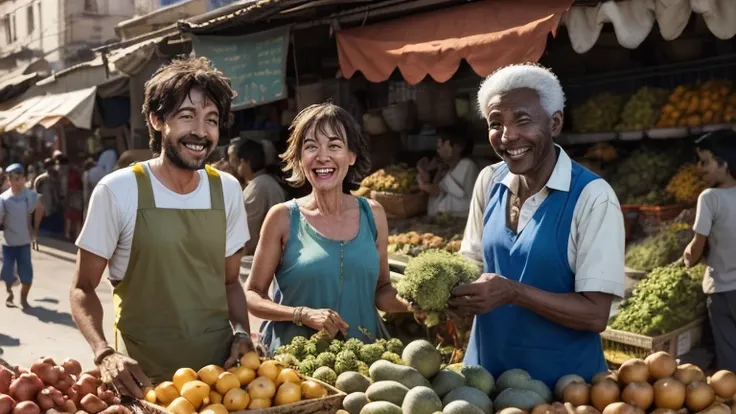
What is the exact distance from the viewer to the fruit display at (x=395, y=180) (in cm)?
908

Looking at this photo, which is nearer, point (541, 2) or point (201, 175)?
point (201, 175)

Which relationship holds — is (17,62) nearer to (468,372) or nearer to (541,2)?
(541,2)

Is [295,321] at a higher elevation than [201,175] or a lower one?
lower

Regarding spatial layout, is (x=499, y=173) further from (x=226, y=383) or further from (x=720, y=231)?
(x=720, y=231)

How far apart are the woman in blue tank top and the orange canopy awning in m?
3.00

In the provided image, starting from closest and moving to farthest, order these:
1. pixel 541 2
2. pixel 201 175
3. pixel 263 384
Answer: pixel 263 384
pixel 201 175
pixel 541 2

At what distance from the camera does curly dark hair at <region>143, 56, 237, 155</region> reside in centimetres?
285

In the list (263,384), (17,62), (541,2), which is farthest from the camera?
(17,62)

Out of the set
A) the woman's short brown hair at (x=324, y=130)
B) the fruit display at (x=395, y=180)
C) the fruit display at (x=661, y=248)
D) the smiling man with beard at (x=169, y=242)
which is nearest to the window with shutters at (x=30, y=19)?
the fruit display at (x=395, y=180)

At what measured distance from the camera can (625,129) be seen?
7.69 meters

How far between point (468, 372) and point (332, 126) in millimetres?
1233

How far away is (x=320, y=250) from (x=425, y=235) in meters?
4.66

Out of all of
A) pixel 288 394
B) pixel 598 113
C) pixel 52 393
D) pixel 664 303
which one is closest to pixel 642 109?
pixel 598 113

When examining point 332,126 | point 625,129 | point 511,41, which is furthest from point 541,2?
point 332,126
